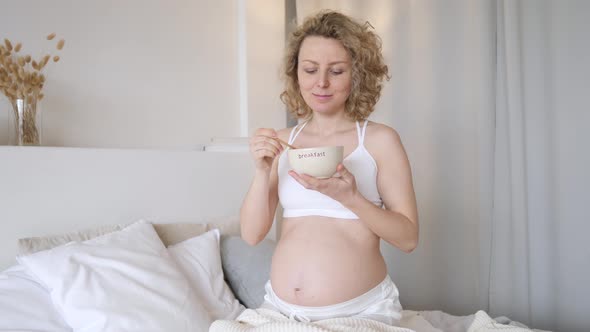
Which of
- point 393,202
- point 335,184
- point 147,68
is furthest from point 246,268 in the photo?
point 147,68

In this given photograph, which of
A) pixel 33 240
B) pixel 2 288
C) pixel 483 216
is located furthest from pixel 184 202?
pixel 483 216

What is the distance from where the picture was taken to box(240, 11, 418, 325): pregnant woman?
1.14 m

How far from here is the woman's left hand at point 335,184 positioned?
1.00 meters

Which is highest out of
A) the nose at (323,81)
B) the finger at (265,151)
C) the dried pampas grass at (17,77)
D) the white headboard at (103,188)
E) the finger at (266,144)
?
the dried pampas grass at (17,77)

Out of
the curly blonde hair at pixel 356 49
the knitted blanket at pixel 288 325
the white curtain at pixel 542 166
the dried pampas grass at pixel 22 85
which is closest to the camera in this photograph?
the knitted blanket at pixel 288 325

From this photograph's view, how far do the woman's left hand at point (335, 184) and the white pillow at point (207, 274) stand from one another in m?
0.69

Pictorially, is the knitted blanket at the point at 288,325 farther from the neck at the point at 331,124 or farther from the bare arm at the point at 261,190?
the neck at the point at 331,124

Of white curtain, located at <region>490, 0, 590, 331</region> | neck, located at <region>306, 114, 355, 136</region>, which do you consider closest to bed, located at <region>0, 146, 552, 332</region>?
neck, located at <region>306, 114, 355, 136</region>

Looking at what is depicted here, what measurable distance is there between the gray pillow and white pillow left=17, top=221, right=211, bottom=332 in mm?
243

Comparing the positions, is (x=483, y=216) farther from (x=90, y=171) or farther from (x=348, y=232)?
(x=90, y=171)

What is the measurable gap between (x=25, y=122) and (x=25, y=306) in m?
0.68

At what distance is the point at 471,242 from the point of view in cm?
242

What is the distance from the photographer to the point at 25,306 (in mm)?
1198

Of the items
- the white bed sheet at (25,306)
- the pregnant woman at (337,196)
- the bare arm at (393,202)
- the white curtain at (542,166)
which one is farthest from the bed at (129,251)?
the white curtain at (542,166)
